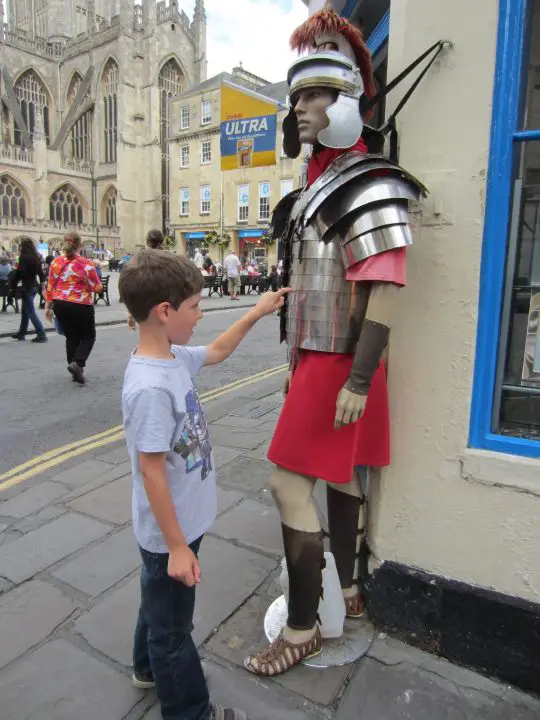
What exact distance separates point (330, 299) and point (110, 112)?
62.8 meters

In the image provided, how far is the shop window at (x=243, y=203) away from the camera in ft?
123

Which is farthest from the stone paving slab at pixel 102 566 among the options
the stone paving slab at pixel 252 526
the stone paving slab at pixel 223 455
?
the stone paving slab at pixel 223 455

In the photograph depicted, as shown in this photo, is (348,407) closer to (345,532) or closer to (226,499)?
(345,532)

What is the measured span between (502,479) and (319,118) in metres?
1.43

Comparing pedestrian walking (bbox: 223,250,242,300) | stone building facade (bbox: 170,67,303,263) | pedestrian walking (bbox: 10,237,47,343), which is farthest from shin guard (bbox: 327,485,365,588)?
stone building facade (bbox: 170,67,303,263)

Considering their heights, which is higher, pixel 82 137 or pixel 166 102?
pixel 166 102

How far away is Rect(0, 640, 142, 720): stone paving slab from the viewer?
166 cm

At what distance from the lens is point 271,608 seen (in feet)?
6.96

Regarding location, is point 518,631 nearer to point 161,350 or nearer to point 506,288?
point 506,288


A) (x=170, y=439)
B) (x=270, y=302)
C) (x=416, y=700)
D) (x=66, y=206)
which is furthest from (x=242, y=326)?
(x=66, y=206)

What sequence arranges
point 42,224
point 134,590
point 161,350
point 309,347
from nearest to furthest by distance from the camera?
1. point 161,350
2. point 309,347
3. point 134,590
4. point 42,224

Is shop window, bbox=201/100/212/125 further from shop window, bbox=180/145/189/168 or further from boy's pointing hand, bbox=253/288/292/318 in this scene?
boy's pointing hand, bbox=253/288/292/318

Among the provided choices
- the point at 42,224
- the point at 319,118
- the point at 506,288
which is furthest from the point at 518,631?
the point at 42,224

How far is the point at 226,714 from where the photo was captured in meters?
1.60
